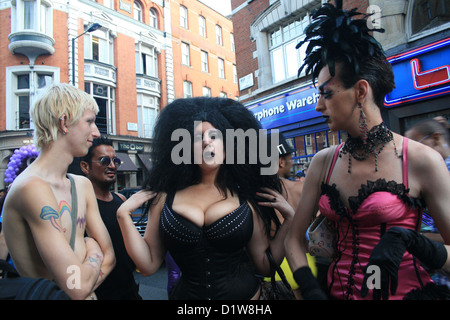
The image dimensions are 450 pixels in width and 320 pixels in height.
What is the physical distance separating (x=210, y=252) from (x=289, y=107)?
7515 millimetres

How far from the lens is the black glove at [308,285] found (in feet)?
4.32

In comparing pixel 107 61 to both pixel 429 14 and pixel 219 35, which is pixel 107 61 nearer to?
pixel 219 35

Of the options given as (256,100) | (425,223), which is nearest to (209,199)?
(425,223)

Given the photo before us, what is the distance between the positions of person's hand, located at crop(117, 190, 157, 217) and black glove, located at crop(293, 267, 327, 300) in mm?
1059

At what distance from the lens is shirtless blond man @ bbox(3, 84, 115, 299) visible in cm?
136

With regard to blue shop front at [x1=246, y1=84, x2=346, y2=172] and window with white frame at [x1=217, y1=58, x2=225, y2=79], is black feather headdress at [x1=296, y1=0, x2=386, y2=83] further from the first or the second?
window with white frame at [x1=217, y1=58, x2=225, y2=79]

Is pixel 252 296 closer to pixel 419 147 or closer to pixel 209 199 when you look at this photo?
pixel 209 199

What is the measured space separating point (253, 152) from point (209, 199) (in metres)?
0.49

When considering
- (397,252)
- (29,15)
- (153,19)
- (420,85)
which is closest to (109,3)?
(153,19)

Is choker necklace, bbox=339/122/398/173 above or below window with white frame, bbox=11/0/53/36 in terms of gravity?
below

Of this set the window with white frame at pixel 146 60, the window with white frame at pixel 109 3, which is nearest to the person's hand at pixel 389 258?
the window with white frame at pixel 146 60

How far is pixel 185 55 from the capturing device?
71.3 feet

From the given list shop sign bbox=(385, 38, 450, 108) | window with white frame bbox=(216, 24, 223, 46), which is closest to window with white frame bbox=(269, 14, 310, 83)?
shop sign bbox=(385, 38, 450, 108)

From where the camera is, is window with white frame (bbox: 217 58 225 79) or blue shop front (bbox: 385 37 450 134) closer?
blue shop front (bbox: 385 37 450 134)
